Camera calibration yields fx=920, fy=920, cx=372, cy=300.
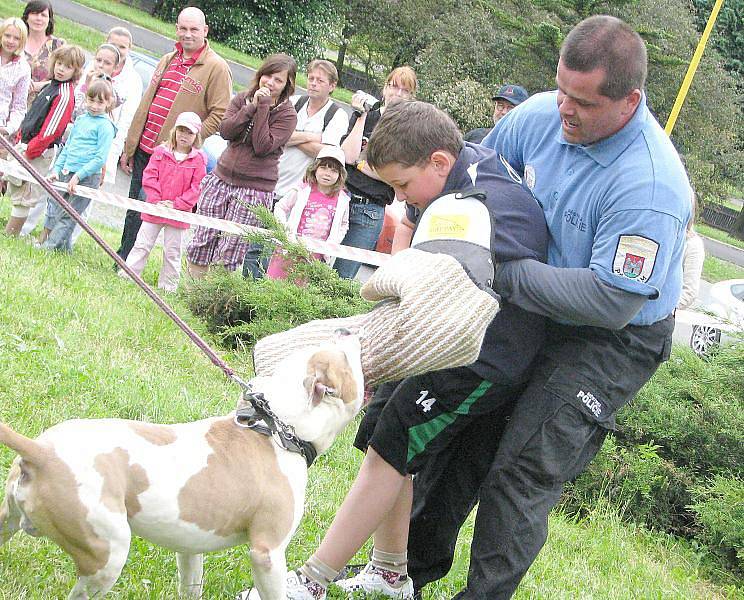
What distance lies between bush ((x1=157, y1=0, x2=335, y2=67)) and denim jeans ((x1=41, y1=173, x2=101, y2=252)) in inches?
986

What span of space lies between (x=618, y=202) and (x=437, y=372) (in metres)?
0.88

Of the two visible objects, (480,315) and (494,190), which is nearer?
(480,315)

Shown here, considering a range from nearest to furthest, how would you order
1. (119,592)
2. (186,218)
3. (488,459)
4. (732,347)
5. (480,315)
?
(480,315)
(119,592)
(488,459)
(732,347)
(186,218)

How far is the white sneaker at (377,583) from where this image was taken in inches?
149

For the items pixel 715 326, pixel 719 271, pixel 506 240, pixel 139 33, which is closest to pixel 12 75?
pixel 715 326

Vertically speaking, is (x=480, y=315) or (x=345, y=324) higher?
(x=480, y=315)

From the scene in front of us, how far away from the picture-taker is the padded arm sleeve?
122 inches

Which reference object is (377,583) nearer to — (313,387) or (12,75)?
(313,387)

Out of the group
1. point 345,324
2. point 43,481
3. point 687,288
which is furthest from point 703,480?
point 43,481

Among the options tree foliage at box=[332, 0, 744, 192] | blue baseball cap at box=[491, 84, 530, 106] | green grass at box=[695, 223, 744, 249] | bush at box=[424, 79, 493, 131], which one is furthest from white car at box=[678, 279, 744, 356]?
green grass at box=[695, 223, 744, 249]

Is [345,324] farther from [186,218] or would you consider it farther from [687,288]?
[687,288]

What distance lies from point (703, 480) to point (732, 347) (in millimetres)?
1078

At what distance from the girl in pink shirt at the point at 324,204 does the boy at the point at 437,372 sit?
13.5 feet

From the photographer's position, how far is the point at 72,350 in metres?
5.27
